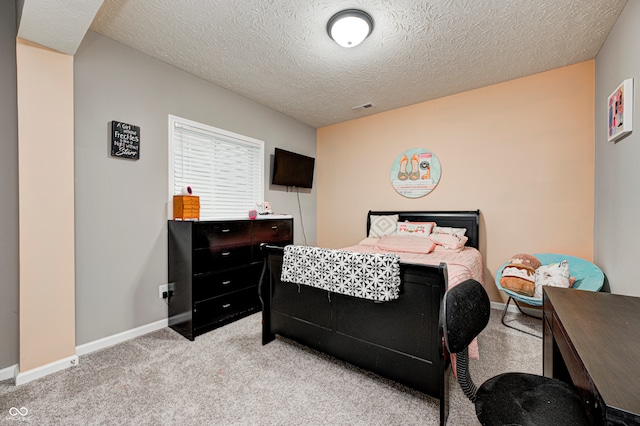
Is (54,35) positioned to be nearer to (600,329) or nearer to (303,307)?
(303,307)

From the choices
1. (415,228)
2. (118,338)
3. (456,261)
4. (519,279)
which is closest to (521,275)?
(519,279)

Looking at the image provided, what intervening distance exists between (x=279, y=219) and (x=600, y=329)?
9.49ft

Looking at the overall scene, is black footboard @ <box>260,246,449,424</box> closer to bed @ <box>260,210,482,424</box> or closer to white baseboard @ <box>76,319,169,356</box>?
bed @ <box>260,210,482,424</box>

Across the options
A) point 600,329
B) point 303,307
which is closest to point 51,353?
point 303,307

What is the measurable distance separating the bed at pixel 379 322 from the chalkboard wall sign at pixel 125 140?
60.6 inches

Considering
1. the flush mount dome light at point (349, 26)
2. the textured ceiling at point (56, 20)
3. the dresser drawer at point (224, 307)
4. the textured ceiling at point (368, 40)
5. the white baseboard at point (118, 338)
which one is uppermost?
the textured ceiling at point (368, 40)

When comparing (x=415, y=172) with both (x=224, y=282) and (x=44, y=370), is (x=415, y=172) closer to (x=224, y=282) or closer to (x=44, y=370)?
(x=224, y=282)

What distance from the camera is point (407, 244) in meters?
3.08

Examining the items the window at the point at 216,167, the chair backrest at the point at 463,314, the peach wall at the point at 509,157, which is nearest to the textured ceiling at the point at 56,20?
the window at the point at 216,167

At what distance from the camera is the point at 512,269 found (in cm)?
259

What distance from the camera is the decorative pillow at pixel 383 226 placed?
374cm

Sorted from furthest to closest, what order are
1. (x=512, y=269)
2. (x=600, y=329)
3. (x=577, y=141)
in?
(x=577, y=141) → (x=512, y=269) → (x=600, y=329)

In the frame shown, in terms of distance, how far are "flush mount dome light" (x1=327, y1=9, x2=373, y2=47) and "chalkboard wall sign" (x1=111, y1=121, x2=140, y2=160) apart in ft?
6.42

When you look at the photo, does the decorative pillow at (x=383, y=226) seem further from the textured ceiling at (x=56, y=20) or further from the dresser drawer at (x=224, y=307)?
the textured ceiling at (x=56, y=20)
